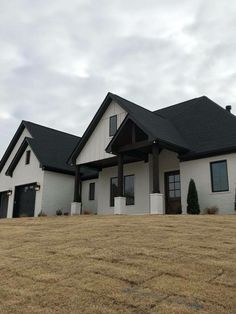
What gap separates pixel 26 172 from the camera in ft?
83.6

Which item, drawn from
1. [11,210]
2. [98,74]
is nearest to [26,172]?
[11,210]

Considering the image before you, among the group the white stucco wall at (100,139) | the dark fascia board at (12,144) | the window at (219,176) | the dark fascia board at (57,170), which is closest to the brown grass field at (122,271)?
the window at (219,176)

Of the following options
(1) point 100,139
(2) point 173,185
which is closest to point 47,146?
(1) point 100,139

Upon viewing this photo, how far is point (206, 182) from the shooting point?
693 inches

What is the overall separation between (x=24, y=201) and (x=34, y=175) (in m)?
2.05

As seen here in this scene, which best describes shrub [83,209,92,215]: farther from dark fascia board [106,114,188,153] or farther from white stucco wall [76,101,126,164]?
dark fascia board [106,114,188,153]

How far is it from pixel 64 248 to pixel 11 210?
1834cm

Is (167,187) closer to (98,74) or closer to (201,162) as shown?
(201,162)

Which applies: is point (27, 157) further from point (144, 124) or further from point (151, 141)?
point (151, 141)

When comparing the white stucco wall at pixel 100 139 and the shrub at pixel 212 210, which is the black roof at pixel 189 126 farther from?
the shrub at pixel 212 210

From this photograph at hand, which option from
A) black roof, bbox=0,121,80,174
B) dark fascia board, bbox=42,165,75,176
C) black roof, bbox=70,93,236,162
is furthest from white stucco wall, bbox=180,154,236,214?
black roof, bbox=0,121,80,174

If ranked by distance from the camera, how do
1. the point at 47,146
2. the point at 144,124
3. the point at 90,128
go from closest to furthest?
the point at 144,124
the point at 90,128
the point at 47,146

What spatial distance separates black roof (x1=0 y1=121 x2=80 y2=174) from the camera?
2495cm

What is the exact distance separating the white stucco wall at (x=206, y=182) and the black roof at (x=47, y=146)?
9.58m
